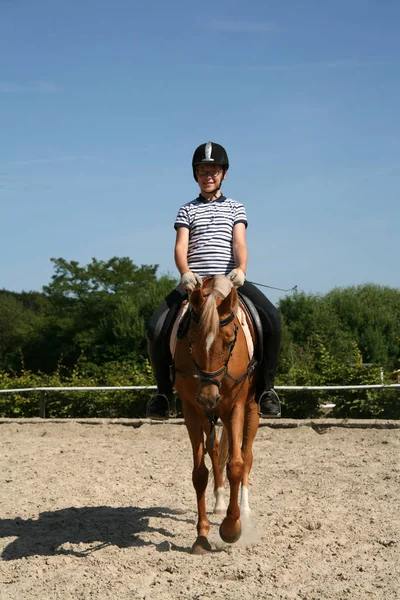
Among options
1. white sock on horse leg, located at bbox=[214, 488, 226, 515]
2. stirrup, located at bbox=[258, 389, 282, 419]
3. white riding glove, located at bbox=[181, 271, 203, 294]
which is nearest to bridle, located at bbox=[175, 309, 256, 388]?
white riding glove, located at bbox=[181, 271, 203, 294]

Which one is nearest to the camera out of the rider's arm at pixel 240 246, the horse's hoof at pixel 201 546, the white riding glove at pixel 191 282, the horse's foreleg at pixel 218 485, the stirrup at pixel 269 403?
the white riding glove at pixel 191 282

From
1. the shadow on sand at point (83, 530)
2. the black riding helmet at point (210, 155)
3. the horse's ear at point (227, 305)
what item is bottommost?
the shadow on sand at point (83, 530)

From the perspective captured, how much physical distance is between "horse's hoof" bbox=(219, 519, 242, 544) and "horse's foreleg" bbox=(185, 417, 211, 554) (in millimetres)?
241

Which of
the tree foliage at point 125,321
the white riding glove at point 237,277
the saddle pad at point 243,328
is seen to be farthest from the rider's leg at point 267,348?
the tree foliage at point 125,321

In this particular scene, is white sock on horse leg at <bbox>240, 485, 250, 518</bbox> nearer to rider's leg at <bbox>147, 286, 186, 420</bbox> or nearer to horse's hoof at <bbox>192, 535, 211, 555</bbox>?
horse's hoof at <bbox>192, 535, 211, 555</bbox>

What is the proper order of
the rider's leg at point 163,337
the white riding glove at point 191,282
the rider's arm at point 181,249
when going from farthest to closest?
1. the rider's leg at point 163,337
2. the rider's arm at point 181,249
3. the white riding glove at point 191,282

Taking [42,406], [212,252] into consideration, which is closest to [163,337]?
[212,252]

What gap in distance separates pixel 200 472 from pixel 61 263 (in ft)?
112

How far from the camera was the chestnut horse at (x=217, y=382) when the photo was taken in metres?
5.10

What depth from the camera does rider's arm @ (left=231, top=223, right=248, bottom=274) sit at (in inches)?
241

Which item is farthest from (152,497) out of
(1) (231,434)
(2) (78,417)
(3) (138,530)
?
(2) (78,417)

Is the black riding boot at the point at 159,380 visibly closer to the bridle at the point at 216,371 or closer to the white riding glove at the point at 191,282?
the bridle at the point at 216,371

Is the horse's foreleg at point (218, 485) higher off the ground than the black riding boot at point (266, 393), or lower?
lower

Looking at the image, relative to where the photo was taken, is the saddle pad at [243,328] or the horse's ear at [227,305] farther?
the saddle pad at [243,328]
